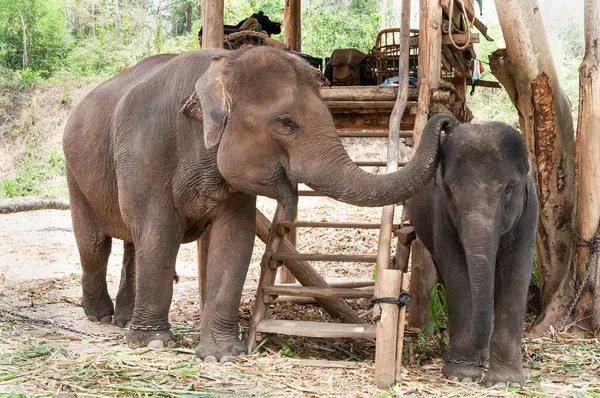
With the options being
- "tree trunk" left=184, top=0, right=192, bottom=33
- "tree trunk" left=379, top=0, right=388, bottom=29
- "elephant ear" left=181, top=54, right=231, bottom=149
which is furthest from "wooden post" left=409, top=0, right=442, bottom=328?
"tree trunk" left=184, top=0, right=192, bottom=33

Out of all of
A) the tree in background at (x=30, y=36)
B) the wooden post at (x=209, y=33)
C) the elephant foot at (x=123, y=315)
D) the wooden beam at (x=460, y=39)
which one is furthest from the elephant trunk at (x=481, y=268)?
the tree in background at (x=30, y=36)

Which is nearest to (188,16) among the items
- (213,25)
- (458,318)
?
(213,25)

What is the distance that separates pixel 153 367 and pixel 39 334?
1532 millimetres

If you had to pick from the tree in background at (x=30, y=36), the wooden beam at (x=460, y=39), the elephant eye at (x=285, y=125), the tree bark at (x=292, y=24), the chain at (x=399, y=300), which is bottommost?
the chain at (x=399, y=300)

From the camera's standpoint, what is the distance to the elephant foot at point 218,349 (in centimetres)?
551

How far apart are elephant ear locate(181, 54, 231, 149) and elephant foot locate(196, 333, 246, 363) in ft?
4.45

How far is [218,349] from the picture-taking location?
5.57 m

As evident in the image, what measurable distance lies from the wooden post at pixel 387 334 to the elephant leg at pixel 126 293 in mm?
2840

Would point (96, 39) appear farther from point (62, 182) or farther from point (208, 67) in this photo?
point (208, 67)

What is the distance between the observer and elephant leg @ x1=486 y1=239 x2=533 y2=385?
16.3ft

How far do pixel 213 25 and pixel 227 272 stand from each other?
226 centimetres

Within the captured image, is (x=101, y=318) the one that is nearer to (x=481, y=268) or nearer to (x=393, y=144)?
(x=393, y=144)

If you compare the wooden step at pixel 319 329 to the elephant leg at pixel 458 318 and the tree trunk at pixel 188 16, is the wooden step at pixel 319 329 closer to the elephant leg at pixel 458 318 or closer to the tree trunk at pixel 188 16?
the elephant leg at pixel 458 318

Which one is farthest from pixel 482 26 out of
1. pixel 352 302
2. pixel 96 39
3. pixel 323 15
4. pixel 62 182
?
pixel 96 39
